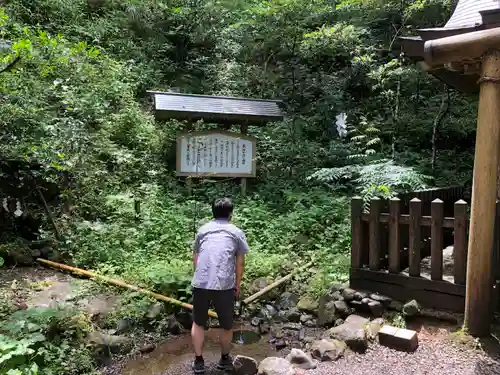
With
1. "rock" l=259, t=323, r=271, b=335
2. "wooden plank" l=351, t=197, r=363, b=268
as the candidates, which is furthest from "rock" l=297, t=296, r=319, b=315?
"wooden plank" l=351, t=197, r=363, b=268

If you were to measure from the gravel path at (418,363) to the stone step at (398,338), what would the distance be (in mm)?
63

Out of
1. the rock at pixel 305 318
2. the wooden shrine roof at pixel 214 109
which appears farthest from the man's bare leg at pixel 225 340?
the wooden shrine roof at pixel 214 109

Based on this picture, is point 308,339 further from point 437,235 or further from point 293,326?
point 437,235

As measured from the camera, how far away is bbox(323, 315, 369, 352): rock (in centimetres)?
442

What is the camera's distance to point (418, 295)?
513cm

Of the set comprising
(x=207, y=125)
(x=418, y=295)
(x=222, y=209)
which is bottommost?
(x=418, y=295)

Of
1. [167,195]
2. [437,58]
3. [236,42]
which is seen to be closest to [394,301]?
[437,58]

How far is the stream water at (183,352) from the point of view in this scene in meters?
4.58

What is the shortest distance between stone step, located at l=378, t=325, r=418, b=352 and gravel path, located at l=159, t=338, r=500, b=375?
0.21ft

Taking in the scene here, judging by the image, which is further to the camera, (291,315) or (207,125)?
(207,125)

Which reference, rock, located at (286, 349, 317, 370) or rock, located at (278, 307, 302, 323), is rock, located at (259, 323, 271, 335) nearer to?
rock, located at (278, 307, 302, 323)

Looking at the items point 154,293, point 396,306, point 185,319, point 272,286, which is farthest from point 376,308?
point 154,293

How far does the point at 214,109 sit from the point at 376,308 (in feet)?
21.7

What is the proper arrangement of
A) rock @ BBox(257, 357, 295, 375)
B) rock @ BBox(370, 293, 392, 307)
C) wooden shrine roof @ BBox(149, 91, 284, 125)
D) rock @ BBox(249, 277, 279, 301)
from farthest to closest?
wooden shrine roof @ BBox(149, 91, 284, 125) < rock @ BBox(249, 277, 279, 301) < rock @ BBox(370, 293, 392, 307) < rock @ BBox(257, 357, 295, 375)
